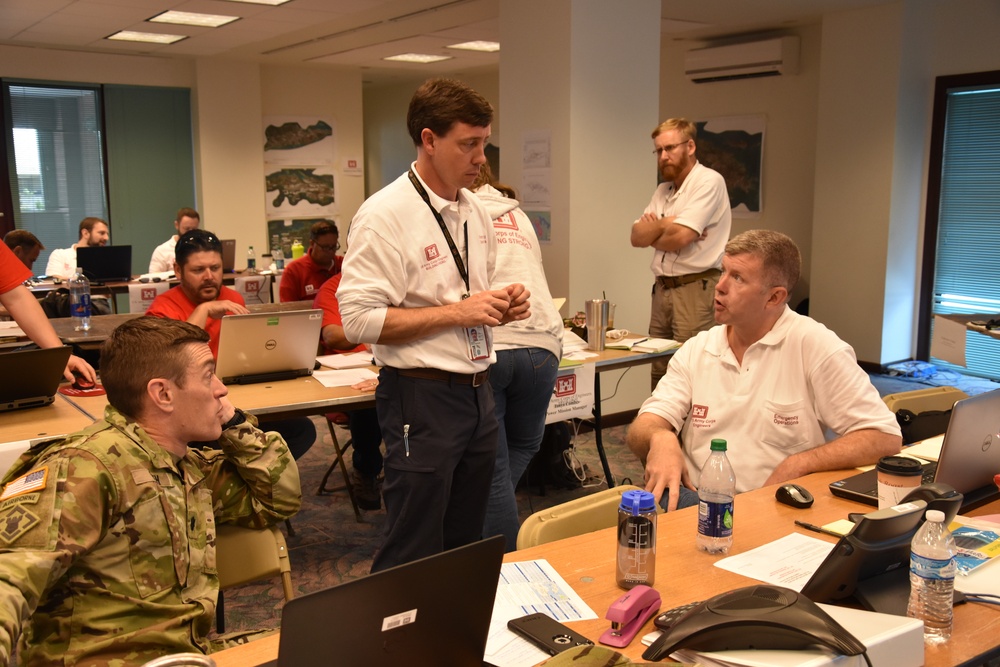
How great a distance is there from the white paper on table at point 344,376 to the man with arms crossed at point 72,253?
4.69 meters

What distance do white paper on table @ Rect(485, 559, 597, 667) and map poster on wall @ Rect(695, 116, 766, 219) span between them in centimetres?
793

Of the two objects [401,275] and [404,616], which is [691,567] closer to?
[404,616]

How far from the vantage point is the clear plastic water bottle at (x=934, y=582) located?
160cm

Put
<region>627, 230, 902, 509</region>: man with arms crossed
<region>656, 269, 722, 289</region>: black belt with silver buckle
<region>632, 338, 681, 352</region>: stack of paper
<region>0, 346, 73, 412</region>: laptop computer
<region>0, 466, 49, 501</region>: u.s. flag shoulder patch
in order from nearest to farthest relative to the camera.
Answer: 1. <region>0, 466, 49, 501</region>: u.s. flag shoulder patch
2. <region>627, 230, 902, 509</region>: man with arms crossed
3. <region>0, 346, 73, 412</region>: laptop computer
4. <region>632, 338, 681, 352</region>: stack of paper
5. <region>656, 269, 722, 289</region>: black belt with silver buckle

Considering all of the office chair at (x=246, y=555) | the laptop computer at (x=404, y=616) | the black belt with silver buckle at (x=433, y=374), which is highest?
the black belt with silver buckle at (x=433, y=374)

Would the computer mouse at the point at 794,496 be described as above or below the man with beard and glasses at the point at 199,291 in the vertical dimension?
below

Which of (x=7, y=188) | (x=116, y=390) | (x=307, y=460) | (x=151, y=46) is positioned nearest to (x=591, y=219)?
(x=307, y=460)

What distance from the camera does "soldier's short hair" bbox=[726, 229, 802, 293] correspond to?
265 centimetres

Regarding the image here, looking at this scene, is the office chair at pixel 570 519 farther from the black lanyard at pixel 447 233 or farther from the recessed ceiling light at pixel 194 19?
the recessed ceiling light at pixel 194 19

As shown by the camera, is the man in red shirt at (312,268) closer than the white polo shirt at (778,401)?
No

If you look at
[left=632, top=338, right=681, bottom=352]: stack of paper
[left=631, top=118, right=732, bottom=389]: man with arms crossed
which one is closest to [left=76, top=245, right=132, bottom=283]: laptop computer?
[left=631, top=118, right=732, bottom=389]: man with arms crossed

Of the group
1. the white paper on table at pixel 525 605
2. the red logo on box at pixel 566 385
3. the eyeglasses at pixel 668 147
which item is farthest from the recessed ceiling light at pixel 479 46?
the white paper on table at pixel 525 605

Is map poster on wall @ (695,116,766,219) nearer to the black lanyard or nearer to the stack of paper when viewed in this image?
the stack of paper

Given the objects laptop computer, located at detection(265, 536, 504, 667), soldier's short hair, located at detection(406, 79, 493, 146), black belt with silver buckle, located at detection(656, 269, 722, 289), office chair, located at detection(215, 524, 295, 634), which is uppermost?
soldier's short hair, located at detection(406, 79, 493, 146)
